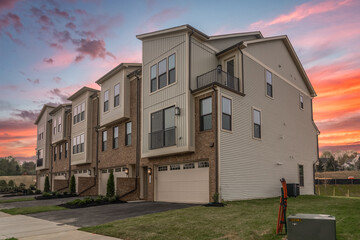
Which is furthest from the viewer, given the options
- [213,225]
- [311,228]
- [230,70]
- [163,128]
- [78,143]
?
[78,143]

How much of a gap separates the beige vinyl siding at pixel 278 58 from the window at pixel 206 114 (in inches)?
182

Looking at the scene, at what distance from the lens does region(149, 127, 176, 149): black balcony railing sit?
57.5 feet

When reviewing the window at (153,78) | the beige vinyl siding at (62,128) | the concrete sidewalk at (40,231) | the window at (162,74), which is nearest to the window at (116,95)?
the window at (153,78)

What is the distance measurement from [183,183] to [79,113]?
16795 mm

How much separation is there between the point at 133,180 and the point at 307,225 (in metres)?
15.3

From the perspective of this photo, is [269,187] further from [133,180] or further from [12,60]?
[12,60]

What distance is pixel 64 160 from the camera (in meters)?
34.4

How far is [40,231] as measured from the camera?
34.6ft

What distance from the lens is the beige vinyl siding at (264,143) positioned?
16484mm

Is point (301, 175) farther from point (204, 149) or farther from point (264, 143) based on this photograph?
point (204, 149)

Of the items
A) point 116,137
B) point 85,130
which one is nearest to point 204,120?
point 116,137

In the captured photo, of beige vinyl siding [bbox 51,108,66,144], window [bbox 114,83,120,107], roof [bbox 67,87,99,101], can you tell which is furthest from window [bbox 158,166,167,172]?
beige vinyl siding [bbox 51,108,66,144]

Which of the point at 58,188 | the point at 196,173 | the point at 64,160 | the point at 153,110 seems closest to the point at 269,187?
the point at 196,173

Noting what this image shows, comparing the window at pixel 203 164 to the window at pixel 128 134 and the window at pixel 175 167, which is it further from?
the window at pixel 128 134
